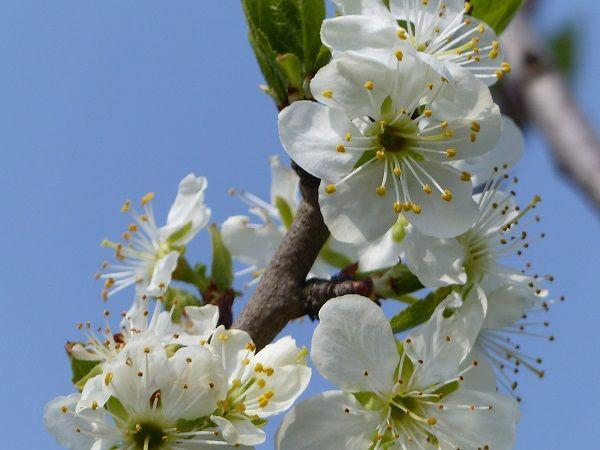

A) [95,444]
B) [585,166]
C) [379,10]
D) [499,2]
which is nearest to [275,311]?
[95,444]

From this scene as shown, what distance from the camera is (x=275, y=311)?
8.16 feet

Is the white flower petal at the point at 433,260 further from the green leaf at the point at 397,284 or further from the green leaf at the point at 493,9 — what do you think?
the green leaf at the point at 493,9

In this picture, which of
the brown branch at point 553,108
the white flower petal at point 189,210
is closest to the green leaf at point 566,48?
the brown branch at point 553,108

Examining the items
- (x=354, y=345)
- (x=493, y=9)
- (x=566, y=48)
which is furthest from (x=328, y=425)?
(x=566, y=48)

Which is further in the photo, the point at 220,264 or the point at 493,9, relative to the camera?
the point at 220,264

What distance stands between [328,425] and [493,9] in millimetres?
1333

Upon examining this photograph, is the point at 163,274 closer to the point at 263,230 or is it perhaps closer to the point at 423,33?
the point at 263,230

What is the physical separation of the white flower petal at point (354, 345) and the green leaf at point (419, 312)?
0.28 feet

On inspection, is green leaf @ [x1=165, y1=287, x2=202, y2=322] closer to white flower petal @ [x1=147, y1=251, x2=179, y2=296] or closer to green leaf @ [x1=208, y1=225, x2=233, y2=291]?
white flower petal @ [x1=147, y1=251, x2=179, y2=296]

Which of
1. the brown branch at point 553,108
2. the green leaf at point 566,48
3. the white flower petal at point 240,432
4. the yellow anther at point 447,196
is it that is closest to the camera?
the white flower petal at point 240,432

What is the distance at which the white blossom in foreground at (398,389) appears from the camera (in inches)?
93.2

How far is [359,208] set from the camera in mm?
2412

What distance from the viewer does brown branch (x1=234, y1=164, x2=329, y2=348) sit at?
8.17 ft

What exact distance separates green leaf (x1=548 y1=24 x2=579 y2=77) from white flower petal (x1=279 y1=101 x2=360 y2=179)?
2.15m
